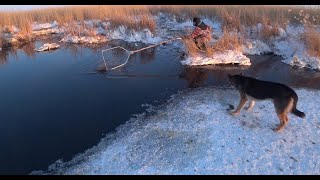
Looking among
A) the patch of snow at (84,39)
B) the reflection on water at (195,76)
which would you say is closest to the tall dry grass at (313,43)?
the reflection on water at (195,76)

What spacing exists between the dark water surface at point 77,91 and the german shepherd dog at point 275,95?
2.70m

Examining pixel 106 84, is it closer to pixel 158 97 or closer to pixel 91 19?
pixel 158 97

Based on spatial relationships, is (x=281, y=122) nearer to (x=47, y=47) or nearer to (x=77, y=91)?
(x=77, y=91)

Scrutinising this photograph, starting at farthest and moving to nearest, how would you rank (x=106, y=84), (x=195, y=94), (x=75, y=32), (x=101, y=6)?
(x=101, y=6)
(x=75, y=32)
(x=106, y=84)
(x=195, y=94)

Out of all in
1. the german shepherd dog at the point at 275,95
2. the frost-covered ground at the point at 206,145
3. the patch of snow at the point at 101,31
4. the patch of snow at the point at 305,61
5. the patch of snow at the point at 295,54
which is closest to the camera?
the frost-covered ground at the point at 206,145

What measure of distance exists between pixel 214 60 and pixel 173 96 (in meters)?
4.22

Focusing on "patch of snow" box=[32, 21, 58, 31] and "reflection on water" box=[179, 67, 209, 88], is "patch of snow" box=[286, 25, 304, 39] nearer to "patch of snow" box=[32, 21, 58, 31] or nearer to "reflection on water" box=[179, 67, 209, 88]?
"reflection on water" box=[179, 67, 209, 88]

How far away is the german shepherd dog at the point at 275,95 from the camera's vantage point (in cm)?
718

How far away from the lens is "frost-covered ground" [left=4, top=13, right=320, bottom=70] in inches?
542

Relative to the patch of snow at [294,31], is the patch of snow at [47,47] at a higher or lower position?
lower

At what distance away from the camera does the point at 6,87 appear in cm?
1188

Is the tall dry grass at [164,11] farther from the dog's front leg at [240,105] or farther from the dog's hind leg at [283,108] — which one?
the dog's hind leg at [283,108]

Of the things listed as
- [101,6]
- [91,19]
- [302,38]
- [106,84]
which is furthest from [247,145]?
[101,6]

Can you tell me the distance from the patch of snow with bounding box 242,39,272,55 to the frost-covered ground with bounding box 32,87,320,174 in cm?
673
